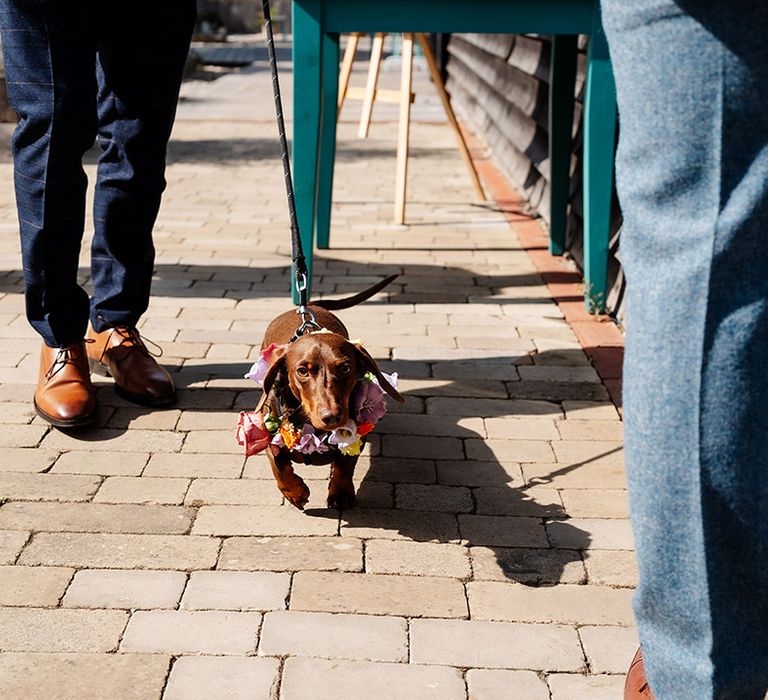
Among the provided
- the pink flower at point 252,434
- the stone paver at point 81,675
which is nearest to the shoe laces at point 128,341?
the pink flower at point 252,434

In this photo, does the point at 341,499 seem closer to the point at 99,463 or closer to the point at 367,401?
the point at 367,401

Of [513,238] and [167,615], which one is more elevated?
[167,615]

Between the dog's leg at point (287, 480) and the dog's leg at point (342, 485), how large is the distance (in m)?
0.08

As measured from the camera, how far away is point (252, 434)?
254 centimetres

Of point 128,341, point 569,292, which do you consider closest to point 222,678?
point 128,341

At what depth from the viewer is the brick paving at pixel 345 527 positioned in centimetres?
200

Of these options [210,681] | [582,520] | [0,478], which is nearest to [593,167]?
[582,520]

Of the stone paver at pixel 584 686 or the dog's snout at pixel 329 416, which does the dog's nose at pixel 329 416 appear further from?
the stone paver at pixel 584 686

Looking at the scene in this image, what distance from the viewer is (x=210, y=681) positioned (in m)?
1.94

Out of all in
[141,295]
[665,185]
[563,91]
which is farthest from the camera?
[563,91]

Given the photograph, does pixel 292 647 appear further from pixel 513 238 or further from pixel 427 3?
pixel 513 238

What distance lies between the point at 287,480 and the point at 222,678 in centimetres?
68

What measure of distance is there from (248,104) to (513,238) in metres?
7.83

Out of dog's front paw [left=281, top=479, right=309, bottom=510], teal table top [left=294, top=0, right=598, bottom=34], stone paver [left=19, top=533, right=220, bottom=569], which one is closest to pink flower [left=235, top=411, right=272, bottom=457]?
dog's front paw [left=281, top=479, right=309, bottom=510]
